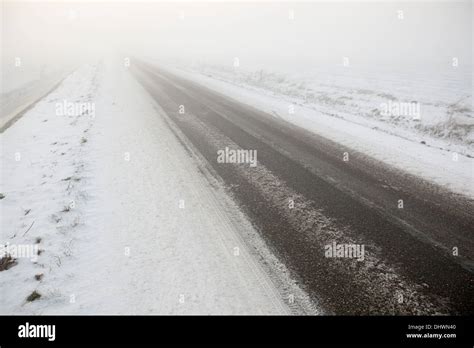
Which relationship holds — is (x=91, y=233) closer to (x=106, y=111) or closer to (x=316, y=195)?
(x=316, y=195)

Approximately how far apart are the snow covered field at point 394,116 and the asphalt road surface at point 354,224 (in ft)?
2.63

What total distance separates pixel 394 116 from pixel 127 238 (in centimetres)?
1157

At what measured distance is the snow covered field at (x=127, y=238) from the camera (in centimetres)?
338

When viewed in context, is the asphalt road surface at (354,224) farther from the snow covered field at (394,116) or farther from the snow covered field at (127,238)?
the snow covered field at (394,116)

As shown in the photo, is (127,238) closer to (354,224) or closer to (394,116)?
(354,224)

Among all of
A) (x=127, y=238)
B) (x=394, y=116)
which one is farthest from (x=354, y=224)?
(x=394, y=116)

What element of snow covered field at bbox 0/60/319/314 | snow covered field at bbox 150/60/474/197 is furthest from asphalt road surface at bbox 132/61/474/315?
snow covered field at bbox 150/60/474/197

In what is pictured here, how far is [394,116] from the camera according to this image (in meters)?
12.5

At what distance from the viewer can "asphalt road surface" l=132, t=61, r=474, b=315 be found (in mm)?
3415

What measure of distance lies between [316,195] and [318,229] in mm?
1113

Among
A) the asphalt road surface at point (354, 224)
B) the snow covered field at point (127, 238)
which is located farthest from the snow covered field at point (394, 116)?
the snow covered field at point (127, 238)

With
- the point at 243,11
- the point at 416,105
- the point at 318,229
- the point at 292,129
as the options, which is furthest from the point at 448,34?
the point at 318,229

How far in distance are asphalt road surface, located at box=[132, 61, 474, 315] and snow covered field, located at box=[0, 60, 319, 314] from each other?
Result: 1.24ft
